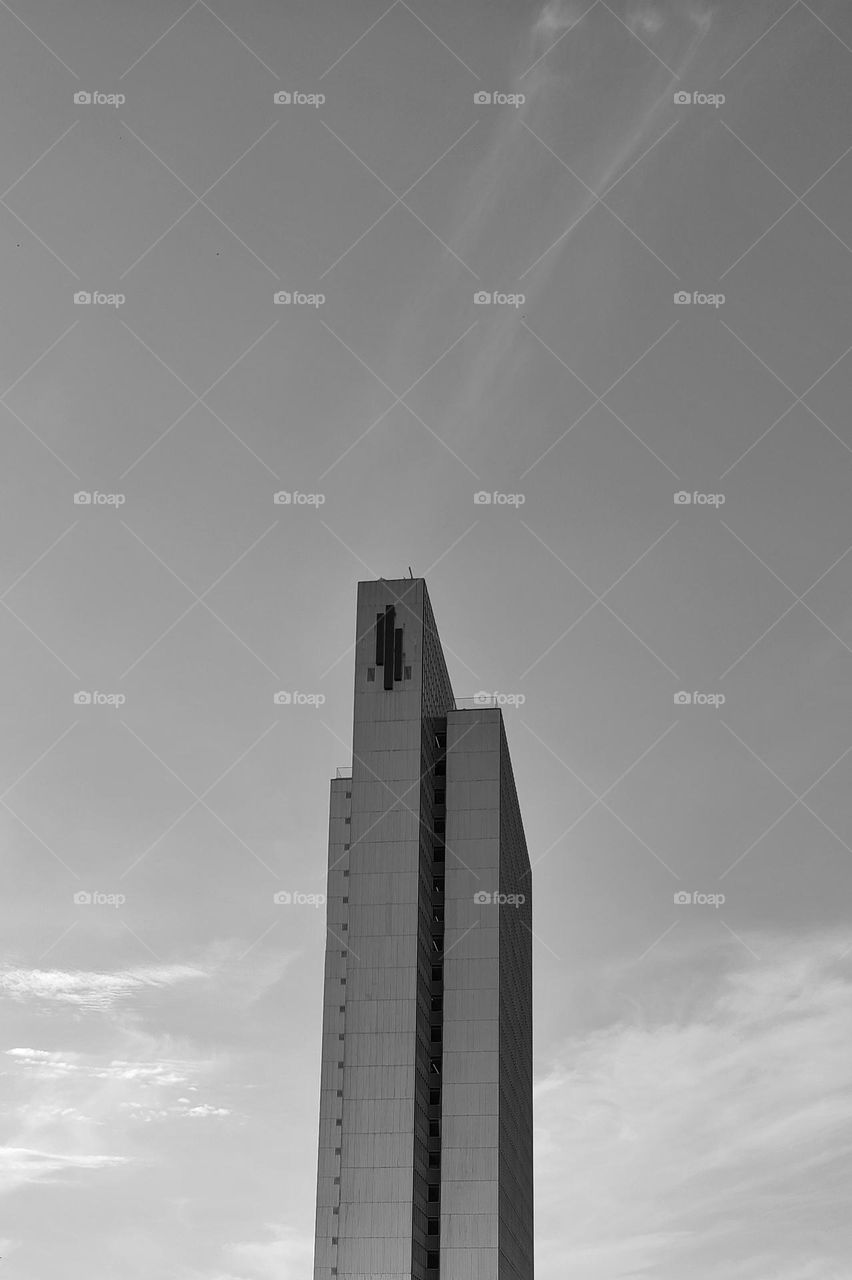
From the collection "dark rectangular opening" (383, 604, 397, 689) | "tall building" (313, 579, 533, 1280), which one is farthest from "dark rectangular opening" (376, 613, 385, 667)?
"dark rectangular opening" (383, 604, 397, 689)

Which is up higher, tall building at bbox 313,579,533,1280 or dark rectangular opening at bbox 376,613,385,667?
dark rectangular opening at bbox 376,613,385,667

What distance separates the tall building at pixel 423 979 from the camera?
239 feet

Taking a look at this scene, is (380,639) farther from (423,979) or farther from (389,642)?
(423,979)

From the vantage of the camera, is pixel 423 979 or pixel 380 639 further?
pixel 380 639

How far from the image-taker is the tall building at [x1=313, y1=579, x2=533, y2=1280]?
72750 mm

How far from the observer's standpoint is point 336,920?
4338 inches

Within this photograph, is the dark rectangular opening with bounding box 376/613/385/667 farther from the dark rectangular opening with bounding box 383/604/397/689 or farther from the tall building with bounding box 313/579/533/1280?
the dark rectangular opening with bounding box 383/604/397/689

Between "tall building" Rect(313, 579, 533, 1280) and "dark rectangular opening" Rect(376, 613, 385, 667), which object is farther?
"dark rectangular opening" Rect(376, 613, 385, 667)

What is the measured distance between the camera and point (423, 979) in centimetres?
7894

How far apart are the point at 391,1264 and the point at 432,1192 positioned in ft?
26.9

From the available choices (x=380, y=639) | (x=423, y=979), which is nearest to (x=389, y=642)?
(x=380, y=639)

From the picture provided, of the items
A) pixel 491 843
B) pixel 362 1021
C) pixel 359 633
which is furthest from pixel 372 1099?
pixel 359 633

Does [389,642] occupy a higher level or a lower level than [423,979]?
higher

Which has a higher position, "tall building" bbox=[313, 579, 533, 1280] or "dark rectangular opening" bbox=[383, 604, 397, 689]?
"dark rectangular opening" bbox=[383, 604, 397, 689]
